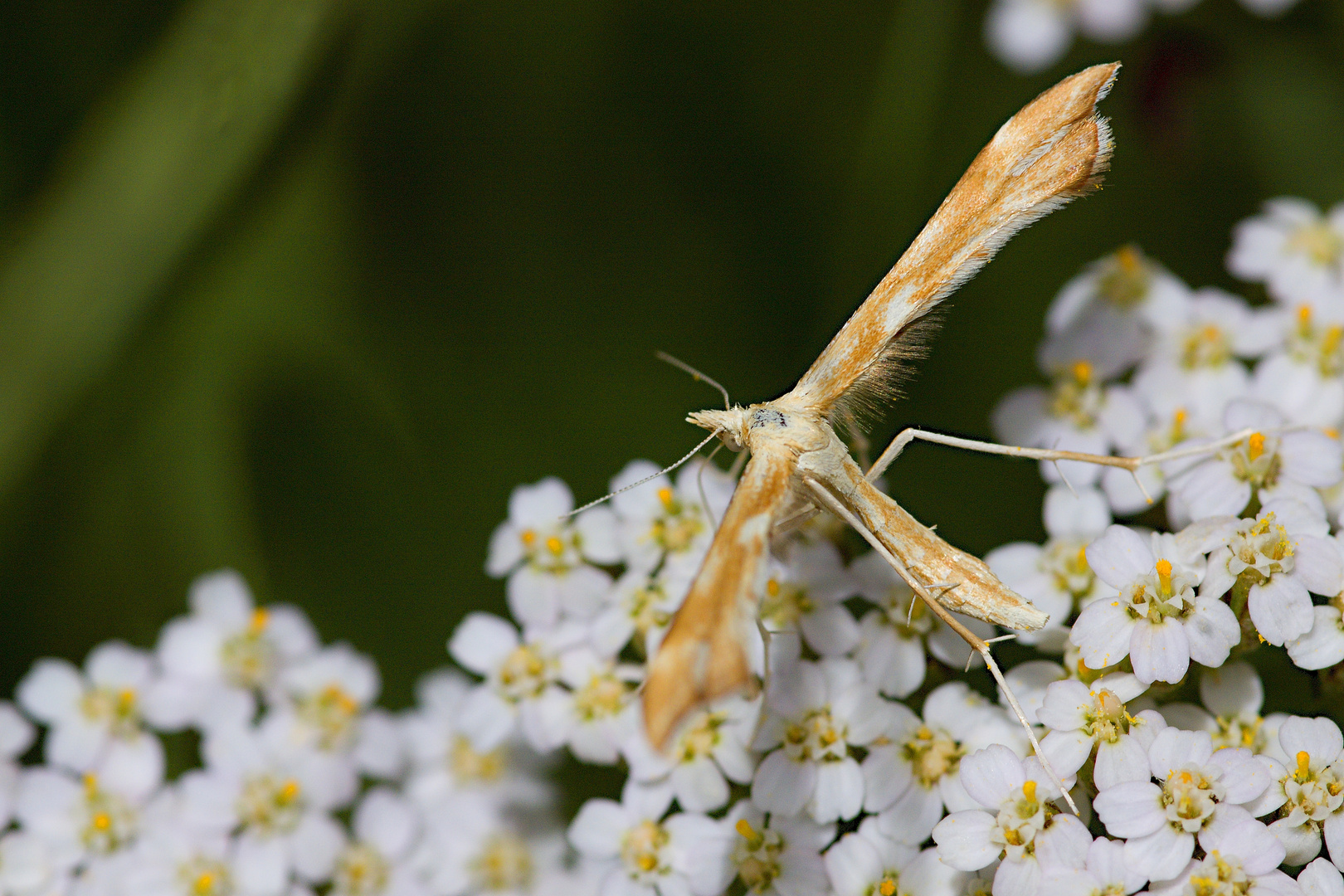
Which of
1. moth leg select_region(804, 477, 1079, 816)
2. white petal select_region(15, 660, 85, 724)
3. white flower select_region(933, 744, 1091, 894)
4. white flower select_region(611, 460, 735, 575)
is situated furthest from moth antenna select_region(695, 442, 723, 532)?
white petal select_region(15, 660, 85, 724)

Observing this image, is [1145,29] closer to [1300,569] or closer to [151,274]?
[1300,569]

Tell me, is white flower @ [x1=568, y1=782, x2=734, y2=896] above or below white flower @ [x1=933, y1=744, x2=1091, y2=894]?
above

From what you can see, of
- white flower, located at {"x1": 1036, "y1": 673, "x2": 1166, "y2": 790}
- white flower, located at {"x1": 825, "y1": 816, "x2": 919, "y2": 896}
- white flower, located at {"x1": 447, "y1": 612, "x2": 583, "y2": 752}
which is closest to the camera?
white flower, located at {"x1": 1036, "y1": 673, "x2": 1166, "y2": 790}

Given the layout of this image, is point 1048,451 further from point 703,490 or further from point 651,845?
point 651,845

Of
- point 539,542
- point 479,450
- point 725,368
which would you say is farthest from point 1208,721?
point 479,450

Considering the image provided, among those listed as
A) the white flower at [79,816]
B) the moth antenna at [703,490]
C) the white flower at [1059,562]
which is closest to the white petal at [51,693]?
the white flower at [79,816]

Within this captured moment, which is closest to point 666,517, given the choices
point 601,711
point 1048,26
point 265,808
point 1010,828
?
point 601,711

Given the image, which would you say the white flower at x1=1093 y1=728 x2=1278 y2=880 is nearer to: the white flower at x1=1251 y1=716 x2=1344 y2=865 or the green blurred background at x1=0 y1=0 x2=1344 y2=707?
the white flower at x1=1251 y1=716 x2=1344 y2=865

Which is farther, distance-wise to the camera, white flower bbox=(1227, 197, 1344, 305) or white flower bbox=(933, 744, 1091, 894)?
white flower bbox=(1227, 197, 1344, 305)
